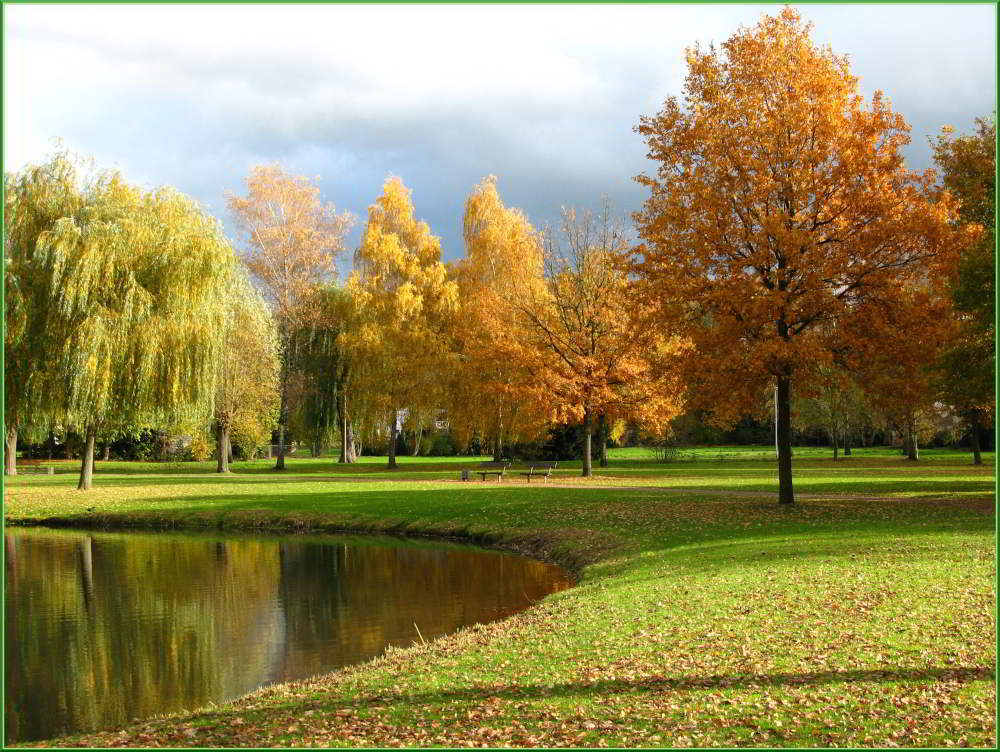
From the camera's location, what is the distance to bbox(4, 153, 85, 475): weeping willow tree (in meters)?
31.9

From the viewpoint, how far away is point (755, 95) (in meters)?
24.5

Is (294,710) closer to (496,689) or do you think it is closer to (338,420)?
(496,689)

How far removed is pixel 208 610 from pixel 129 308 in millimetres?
18166

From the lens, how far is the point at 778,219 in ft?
74.4

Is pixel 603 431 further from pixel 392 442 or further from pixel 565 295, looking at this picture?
pixel 392 442

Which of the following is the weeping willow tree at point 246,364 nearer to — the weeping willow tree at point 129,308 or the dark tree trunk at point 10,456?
the weeping willow tree at point 129,308

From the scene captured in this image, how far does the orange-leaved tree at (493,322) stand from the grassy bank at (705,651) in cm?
1654

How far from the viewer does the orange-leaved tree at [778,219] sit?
76.6 ft

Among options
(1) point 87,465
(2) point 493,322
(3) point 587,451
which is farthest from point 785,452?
(1) point 87,465

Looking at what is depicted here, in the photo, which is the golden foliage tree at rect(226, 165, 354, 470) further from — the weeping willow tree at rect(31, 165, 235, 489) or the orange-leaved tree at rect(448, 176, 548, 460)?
the weeping willow tree at rect(31, 165, 235, 489)

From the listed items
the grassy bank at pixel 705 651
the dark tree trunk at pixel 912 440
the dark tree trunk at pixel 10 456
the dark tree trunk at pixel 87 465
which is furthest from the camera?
the dark tree trunk at pixel 912 440

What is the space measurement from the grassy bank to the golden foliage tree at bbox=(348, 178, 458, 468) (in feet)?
78.1

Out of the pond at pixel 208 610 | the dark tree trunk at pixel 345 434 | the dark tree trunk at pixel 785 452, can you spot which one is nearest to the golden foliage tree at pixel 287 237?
the dark tree trunk at pixel 345 434

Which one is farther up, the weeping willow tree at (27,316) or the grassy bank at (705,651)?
the weeping willow tree at (27,316)
